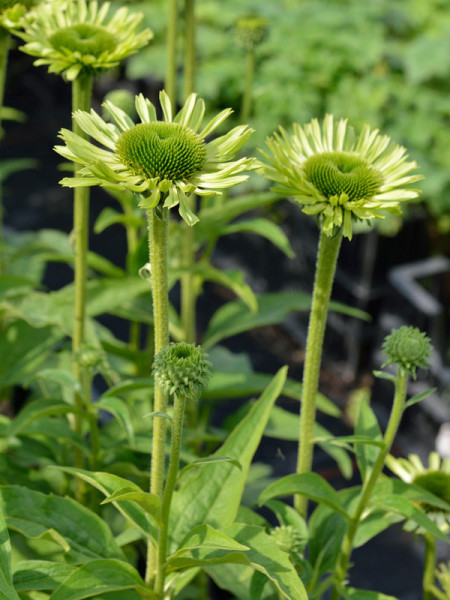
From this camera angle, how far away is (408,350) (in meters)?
0.77

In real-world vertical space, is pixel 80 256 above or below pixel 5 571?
A: above

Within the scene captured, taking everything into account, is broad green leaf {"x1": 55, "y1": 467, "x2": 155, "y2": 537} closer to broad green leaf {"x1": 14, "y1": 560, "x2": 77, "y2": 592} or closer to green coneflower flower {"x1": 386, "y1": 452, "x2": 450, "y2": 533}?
broad green leaf {"x1": 14, "y1": 560, "x2": 77, "y2": 592}

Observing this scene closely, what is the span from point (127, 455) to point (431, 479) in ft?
1.34

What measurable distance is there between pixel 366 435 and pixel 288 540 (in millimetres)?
159

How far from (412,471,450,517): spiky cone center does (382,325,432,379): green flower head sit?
0.26 m

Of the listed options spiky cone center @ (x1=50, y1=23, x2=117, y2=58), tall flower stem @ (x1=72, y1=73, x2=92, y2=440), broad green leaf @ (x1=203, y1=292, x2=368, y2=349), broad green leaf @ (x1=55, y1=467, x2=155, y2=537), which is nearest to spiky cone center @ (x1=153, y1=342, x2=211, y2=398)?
broad green leaf @ (x1=55, y1=467, x2=155, y2=537)

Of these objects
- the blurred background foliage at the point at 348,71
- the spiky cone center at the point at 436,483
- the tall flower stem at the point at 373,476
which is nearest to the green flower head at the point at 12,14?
the tall flower stem at the point at 373,476

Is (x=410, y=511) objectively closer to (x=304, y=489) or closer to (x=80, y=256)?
(x=304, y=489)

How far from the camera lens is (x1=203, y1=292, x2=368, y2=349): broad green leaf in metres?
1.36

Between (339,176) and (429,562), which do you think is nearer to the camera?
(339,176)

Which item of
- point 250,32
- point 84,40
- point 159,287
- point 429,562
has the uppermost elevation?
point 250,32

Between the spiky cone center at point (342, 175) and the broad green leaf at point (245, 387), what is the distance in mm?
483

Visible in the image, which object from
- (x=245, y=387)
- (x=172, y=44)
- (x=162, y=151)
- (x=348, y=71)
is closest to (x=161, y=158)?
(x=162, y=151)

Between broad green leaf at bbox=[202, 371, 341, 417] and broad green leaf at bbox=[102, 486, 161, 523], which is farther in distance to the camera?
broad green leaf at bbox=[202, 371, 341, 417]
